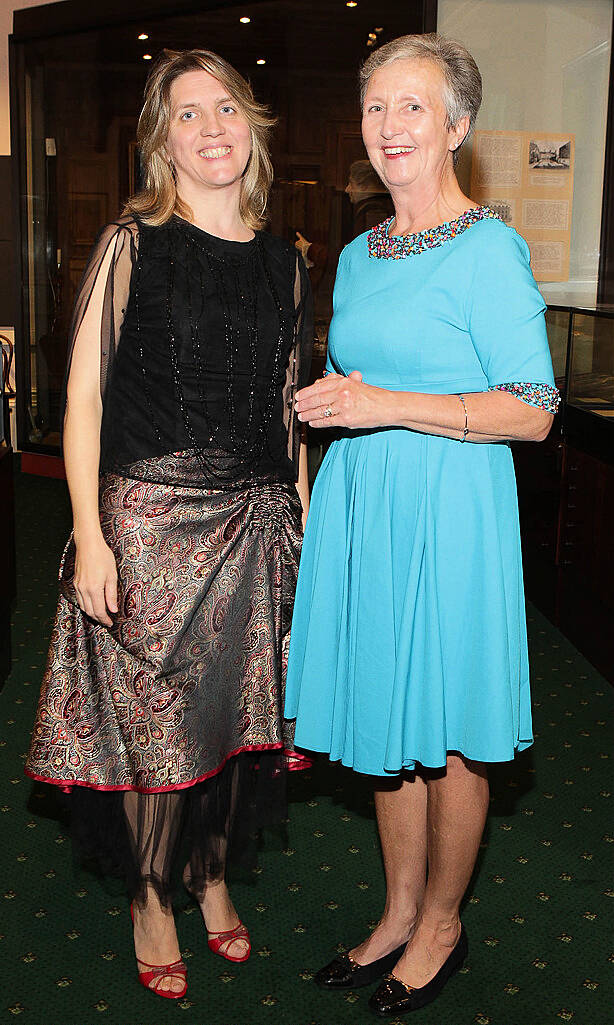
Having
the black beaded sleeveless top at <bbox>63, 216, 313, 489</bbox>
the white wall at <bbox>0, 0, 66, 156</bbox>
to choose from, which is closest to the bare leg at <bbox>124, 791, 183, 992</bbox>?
the black beaded sleeveless top at <bbox>63, 216, 313, 489</bbox>

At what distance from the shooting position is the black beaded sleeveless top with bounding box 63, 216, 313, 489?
6.27ft

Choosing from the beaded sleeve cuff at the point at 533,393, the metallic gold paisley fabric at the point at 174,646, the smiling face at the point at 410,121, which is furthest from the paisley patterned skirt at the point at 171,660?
the smiling face at the point at 410,121

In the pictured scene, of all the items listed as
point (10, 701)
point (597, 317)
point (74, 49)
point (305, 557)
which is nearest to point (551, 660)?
point (597, 317)

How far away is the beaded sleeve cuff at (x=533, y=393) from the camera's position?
172cm

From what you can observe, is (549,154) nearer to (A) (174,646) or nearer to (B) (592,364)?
(B) (592,364)

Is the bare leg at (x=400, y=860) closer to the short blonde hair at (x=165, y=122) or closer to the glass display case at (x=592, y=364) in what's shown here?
the short blonde hair at (x=165, y=122)

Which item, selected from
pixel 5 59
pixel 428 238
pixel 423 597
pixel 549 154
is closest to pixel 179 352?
pixel 428 238

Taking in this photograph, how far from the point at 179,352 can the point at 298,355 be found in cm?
31

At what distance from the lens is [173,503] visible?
6.40ft

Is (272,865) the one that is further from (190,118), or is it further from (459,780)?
(190,118)

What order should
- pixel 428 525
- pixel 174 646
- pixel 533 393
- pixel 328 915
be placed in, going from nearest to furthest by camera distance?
pixel 533 393 < pixel 428 525 < pixel 174 646 < pixel 328 915

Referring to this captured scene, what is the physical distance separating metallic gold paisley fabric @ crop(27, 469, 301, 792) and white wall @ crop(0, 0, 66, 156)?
6.88 metres

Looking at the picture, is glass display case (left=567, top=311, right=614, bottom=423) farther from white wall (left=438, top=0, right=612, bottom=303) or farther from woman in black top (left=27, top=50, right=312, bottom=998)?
woman in black top (left=27, top=50, right=312, bottom=998)

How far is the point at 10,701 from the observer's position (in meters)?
3.63
